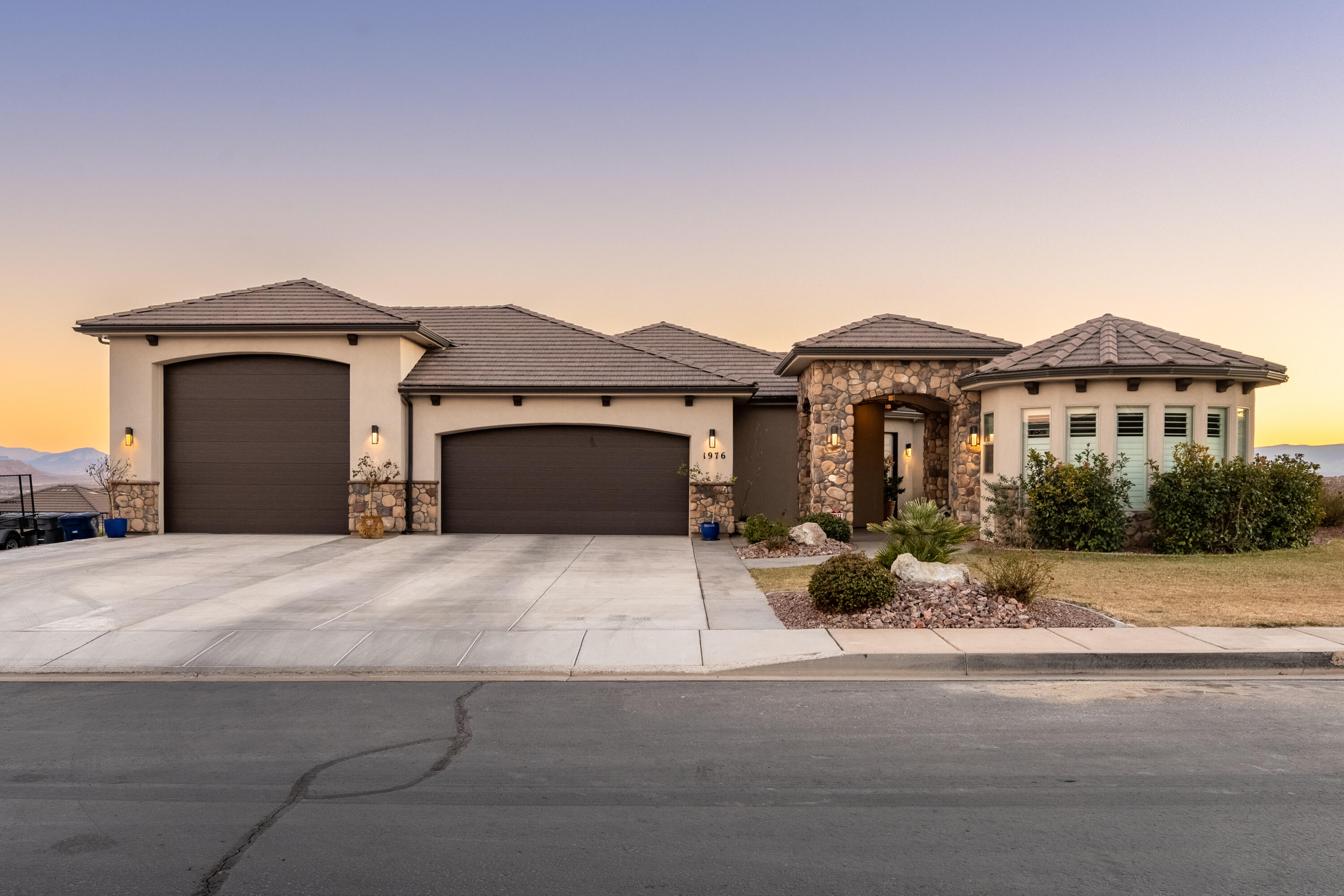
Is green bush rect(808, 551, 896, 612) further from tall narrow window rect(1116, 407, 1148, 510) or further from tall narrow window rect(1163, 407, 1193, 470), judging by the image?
tall narrow window rect(1163, 407, 1193, 470)

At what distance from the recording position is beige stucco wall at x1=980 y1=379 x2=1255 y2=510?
15672 mm

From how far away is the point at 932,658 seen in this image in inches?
287

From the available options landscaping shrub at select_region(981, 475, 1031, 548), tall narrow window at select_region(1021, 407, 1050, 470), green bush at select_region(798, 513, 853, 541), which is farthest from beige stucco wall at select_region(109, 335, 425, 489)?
tall narrow window at select_region(1021, 407, 1050, 470)

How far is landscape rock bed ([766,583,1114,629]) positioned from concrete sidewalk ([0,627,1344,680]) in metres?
0.21

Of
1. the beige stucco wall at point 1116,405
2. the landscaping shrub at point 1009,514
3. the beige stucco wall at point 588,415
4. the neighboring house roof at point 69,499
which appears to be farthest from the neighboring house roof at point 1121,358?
the neighboring house roof at point 69,499

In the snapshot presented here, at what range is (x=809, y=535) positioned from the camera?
16344mm

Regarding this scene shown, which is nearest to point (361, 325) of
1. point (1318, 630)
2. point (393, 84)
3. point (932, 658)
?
point (393, 84)

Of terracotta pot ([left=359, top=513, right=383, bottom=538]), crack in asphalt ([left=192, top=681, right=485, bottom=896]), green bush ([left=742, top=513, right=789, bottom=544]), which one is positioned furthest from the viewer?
terracotta pot ([left=359, top=513, right=383, bottom=538])

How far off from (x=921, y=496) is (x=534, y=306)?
1413cm

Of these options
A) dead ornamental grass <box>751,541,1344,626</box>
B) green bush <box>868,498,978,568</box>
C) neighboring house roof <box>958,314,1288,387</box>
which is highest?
neighboring house roof <box>958,314,1288,387</box>

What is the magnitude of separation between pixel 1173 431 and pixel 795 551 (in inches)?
323

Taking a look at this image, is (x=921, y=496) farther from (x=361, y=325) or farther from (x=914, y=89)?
(x=361, y=325)

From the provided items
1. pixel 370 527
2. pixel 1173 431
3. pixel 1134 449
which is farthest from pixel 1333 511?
pixel 370 527

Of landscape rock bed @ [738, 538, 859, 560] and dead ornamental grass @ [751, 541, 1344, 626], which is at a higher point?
dead ornamental grass @ [751, 541, 1344, 626]
